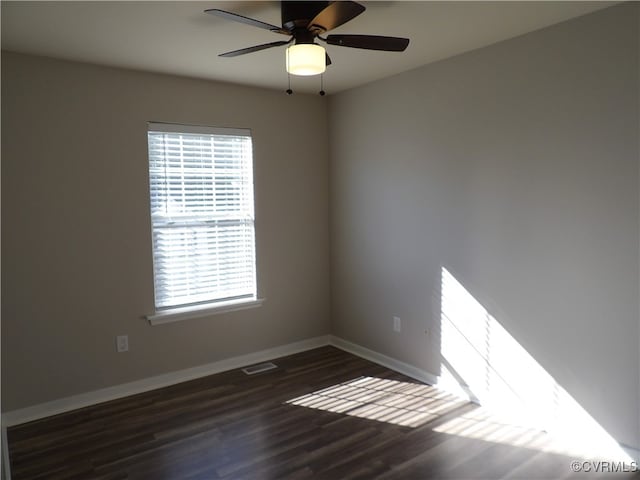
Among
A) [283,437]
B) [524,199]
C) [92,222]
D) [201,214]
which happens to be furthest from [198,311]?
[524,199]

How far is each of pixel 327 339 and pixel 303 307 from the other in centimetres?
46

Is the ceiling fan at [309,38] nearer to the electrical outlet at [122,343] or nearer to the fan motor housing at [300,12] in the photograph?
the fan motor housing at [300,12]

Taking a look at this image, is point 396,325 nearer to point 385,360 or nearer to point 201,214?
point 385,360

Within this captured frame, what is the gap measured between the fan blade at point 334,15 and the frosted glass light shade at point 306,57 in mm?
89

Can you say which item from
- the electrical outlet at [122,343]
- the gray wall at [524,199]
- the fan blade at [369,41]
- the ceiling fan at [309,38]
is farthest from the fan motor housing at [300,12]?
the electrical outlet at [122,343]

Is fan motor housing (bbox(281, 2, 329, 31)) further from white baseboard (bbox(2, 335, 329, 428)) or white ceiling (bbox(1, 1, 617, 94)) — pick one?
white baseboard (bbox(2, 335, 329, 428))

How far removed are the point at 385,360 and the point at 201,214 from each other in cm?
204

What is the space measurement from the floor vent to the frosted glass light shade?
261cm

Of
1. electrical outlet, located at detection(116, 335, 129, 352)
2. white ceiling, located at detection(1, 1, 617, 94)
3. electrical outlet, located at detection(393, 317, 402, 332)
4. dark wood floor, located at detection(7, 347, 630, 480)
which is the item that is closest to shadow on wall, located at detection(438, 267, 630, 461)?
dark wood floor, located at detection(7, 347, 630, 480)

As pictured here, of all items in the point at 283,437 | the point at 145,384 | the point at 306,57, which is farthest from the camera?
the point at 145,384

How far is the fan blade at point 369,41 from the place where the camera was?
216 centimetres

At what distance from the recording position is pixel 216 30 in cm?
260

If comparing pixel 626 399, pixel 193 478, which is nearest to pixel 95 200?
pixel 193 478

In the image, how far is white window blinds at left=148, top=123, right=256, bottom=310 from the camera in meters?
3.61
